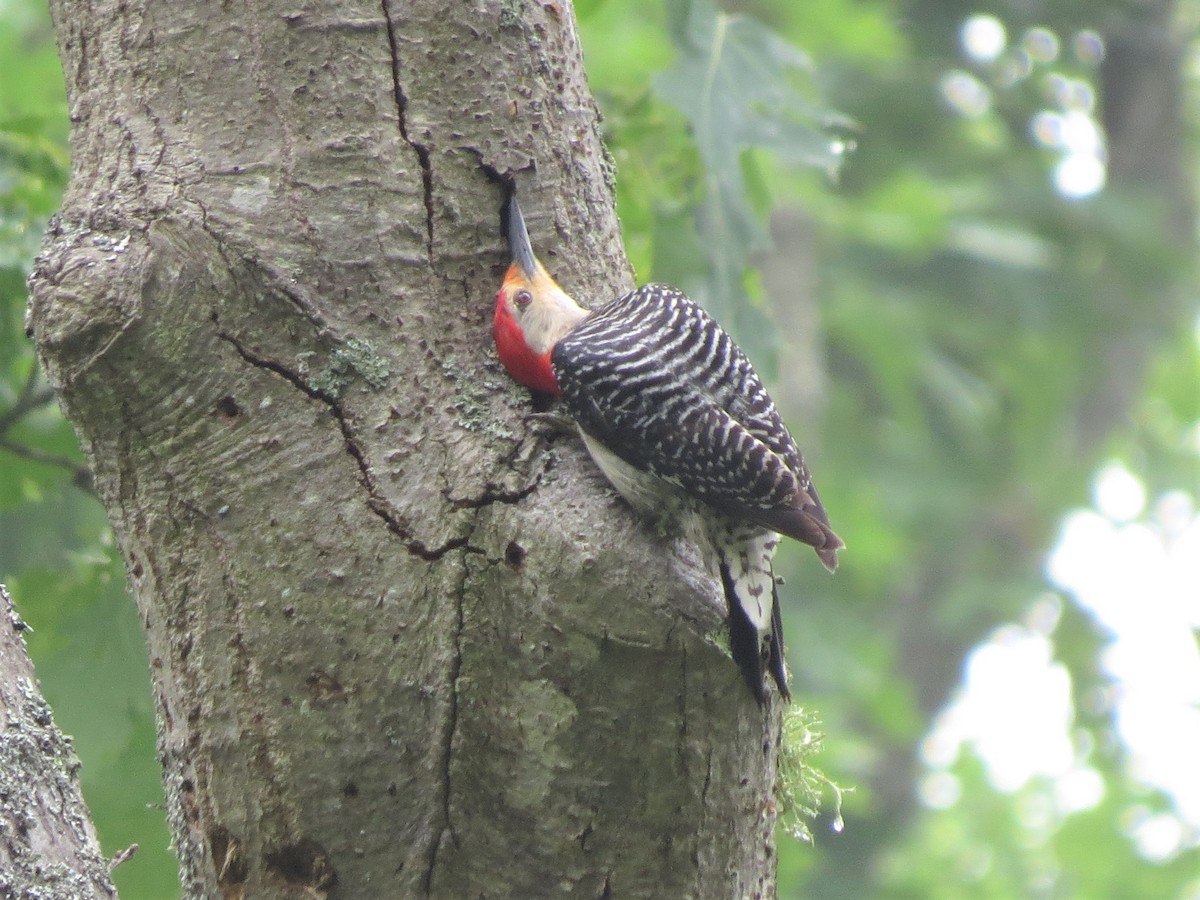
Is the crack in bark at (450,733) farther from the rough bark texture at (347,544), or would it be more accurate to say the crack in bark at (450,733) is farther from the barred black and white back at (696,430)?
the barred black and white back at (696,430)

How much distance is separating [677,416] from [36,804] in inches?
59.9

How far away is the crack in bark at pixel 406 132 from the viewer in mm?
2758

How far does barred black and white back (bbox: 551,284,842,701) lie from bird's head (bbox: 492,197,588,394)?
4cm

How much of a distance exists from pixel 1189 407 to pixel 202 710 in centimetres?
1397

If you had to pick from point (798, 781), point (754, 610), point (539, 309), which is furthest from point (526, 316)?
point (798, 781)

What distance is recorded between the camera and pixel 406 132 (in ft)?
9.17

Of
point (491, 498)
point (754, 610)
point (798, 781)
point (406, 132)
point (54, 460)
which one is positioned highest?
point (406, 132)

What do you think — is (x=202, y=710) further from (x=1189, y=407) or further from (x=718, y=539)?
(x=1189, y=407)

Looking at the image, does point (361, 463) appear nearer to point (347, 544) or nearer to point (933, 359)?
point (347, 544)

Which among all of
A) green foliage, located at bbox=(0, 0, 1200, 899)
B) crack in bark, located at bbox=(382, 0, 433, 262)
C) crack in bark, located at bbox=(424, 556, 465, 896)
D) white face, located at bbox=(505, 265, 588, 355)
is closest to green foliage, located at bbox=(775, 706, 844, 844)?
crack in bark, located at bbox=(424, 556, 465, 896)

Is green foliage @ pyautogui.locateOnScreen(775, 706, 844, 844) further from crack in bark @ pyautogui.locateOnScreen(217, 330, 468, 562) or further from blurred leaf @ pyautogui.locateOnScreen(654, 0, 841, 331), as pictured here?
blurred leaf @ pyautogui.locateOnScreen(654, 0, 841, 331)

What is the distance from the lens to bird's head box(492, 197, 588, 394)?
8.96ft

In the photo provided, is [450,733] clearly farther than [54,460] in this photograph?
No

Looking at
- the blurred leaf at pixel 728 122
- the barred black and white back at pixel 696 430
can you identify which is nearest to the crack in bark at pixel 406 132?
the barred black and white back at pixel 696 430
